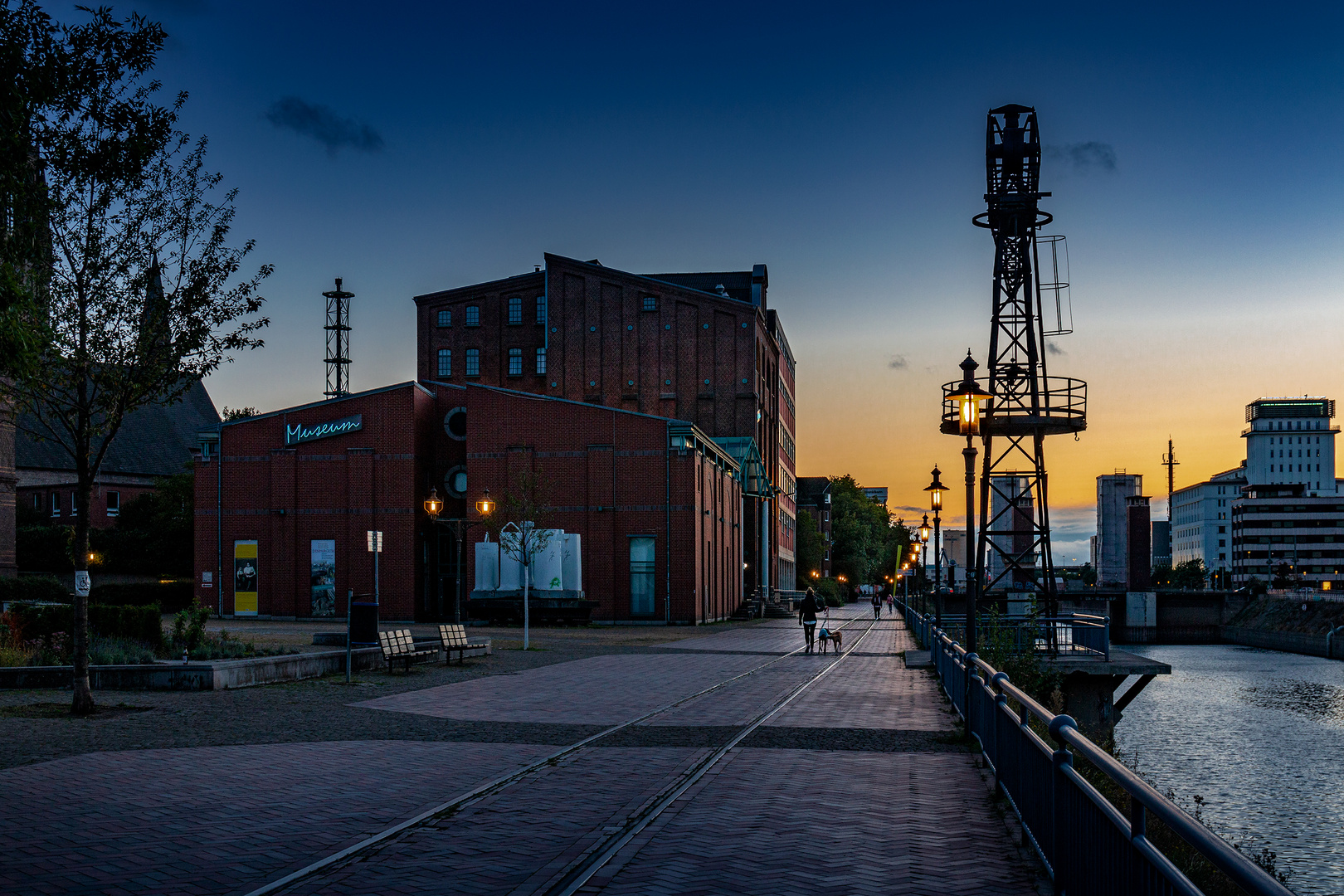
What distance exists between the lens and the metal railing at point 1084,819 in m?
3.44

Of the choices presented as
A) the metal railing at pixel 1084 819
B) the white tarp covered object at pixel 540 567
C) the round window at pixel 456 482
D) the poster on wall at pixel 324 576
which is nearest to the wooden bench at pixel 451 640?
the metal railing at pixel 1084 819

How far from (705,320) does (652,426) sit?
1792cm

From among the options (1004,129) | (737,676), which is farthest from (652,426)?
(737,676)

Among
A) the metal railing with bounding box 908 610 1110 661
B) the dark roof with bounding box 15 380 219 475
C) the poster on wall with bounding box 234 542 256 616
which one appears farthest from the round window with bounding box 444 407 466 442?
the dark roof with bounding box 15 380 219 475

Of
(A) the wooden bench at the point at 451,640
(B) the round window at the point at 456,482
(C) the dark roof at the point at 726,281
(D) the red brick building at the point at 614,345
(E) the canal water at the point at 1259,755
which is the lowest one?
(E) the canal water at the point at 1259,755

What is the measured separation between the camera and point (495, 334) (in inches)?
2781

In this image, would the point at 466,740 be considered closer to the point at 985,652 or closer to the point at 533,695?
the point at 533,695

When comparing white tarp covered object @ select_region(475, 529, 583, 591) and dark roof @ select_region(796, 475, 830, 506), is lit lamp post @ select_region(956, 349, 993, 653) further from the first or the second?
dark roof @ select_region(796, 475, 830, 506)

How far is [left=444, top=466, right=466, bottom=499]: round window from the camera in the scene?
53156 mm

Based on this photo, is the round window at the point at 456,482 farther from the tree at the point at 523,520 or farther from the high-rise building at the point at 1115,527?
the high-rise building at the point at 1115,527

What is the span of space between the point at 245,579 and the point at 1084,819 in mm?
51592

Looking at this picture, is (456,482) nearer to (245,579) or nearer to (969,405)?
(245,579)

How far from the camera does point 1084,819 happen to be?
209 inches

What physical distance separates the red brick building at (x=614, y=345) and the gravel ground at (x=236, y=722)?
150ft
